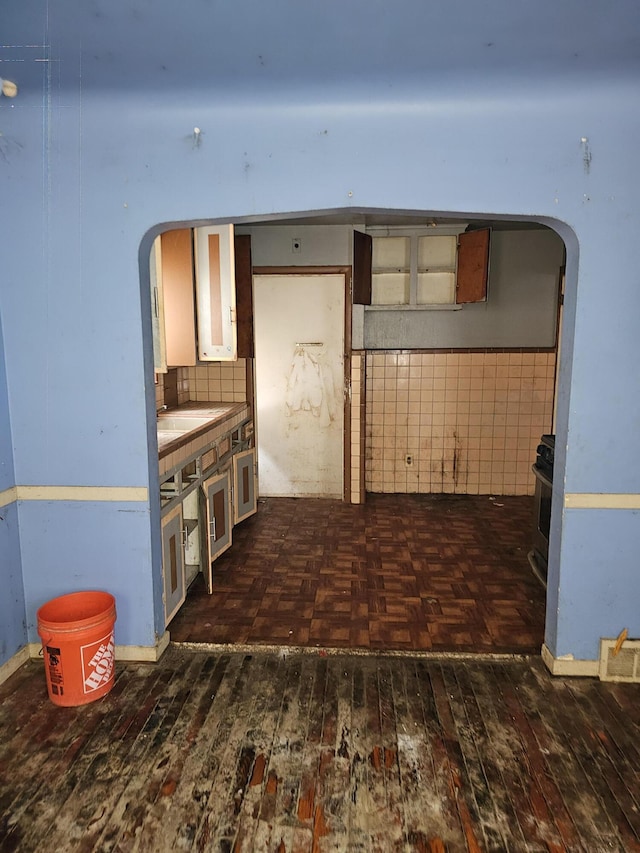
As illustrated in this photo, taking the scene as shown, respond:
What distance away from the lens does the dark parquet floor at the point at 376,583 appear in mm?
2945

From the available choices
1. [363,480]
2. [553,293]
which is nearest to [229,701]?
[363,480]

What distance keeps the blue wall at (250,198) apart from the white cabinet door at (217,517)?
27.9 inches

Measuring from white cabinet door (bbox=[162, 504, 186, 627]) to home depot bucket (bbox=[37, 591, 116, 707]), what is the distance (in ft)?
1.23

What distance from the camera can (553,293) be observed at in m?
5.21

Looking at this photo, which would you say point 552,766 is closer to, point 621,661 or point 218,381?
point 621,661

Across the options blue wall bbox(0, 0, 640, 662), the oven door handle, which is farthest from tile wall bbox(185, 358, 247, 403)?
the oven door handle

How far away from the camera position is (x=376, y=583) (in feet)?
11.6

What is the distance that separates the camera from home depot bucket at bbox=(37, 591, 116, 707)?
92.9 inches

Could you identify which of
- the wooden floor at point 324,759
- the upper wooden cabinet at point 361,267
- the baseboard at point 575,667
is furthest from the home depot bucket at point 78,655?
the upper wooden cabinet at point 361,267

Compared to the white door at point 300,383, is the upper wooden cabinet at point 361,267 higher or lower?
higher

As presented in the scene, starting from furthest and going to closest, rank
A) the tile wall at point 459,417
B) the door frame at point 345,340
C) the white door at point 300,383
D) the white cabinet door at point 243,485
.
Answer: the tile wall at point 459,417 → the white door at point 300,383 → the door frame at point 345,340 → the white cabinet door at point 243,485

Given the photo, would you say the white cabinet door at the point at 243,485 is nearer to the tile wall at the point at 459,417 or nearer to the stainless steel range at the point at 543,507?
the tile wall at the point at 459,417

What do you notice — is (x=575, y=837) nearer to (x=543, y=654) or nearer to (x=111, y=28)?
(x=543, y=654)

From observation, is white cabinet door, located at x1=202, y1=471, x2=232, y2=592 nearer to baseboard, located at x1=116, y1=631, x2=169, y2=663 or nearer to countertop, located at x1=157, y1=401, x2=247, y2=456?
countertop, located at x1=157, y1=401, x2=247, y2=456
